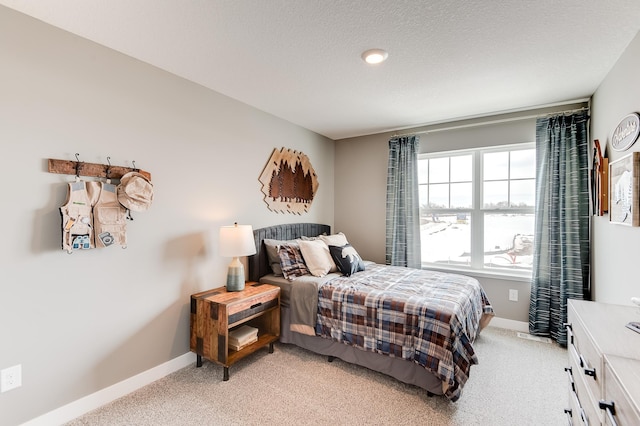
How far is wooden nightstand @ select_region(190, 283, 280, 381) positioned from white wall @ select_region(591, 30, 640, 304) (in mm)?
2679

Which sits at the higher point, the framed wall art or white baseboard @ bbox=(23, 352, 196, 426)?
the framed wall art

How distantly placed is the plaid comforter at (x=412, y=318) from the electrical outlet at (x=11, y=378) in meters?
1.99

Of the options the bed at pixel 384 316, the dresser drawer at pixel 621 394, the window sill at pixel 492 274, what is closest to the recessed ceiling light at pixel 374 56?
the bed at pixel 384 316

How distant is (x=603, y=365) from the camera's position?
1052 millimetres

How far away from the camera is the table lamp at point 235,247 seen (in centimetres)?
262

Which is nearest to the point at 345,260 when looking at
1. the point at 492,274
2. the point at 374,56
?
the point at 492,274

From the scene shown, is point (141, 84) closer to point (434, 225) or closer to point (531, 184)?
point (434, 225)

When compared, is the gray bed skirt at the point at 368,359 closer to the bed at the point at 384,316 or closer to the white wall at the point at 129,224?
the bed at the point at 384,316

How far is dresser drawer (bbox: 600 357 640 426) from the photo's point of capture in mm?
813

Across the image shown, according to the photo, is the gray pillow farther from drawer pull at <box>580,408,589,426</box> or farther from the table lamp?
drawer pull at <box>580,408,589,426</box>

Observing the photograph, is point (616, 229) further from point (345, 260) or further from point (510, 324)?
point (345, 260)

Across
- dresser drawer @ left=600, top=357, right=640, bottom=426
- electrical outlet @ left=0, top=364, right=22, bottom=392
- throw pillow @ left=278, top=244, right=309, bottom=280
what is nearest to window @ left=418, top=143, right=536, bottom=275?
throw pillow @ left=278, top=244, right=309, bottom=280

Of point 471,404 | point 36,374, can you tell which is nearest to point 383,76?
point 471,404

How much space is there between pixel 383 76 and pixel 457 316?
1.98 m
